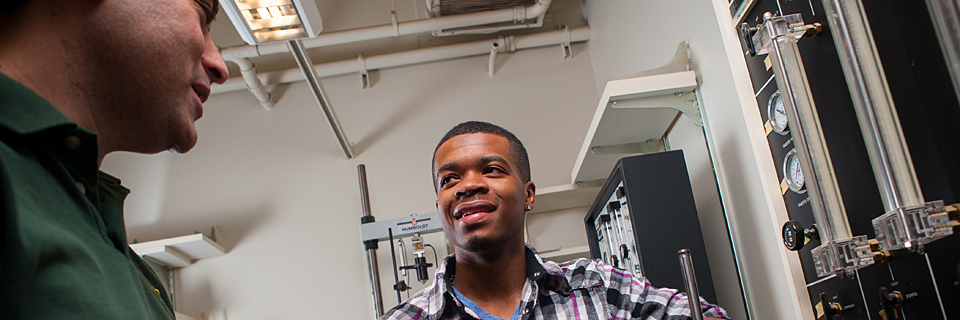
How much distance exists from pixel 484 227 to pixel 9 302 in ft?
3.14

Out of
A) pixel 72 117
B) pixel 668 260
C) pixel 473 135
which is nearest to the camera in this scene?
pixel 72 117

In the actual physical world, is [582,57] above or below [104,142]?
above

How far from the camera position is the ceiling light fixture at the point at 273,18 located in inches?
73.0

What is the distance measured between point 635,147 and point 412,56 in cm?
174

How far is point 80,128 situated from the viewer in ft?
1.86

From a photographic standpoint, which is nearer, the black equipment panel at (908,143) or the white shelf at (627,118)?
the black equipment panel at (908,143)

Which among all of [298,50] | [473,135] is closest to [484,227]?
[473,135]

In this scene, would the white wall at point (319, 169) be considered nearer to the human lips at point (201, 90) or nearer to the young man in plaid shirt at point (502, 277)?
the young man in plaid shirt at point (502, 277)

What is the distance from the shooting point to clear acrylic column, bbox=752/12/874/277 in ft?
2.97

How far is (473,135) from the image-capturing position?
155 centimetres

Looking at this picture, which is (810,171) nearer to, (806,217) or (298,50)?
(806,217)

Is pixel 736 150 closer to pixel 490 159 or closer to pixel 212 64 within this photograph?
pixel 490 159

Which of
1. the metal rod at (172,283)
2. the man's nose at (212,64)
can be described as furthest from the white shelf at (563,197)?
the man's nose at (212,64)

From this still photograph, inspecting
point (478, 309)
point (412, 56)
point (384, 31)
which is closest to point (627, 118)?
point (478, 309)
